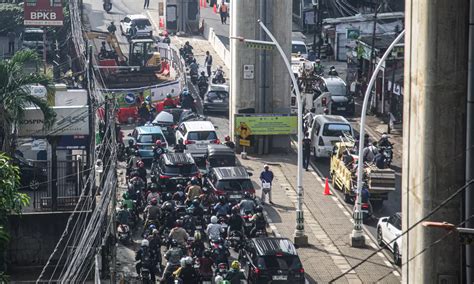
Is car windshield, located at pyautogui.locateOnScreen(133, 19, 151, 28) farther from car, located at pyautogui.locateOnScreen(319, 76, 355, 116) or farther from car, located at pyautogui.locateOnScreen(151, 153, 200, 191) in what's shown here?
car, located at pyautogui.locateOnScreen(151, 153, 200, 191)

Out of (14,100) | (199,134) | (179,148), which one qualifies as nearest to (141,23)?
(199,134)

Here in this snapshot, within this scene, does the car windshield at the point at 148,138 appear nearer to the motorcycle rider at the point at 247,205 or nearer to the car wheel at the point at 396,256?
the motorcycle rider at the point at 247,205

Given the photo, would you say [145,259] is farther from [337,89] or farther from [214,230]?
[337,89]

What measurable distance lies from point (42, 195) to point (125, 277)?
19.4ft

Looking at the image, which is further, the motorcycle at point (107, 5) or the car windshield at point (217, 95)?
the motorcycle at point (107, 5)

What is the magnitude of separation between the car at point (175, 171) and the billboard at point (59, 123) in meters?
3.93

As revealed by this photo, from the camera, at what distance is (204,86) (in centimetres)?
6781

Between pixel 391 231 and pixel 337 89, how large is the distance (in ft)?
79.4

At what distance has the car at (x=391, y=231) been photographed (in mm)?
37625

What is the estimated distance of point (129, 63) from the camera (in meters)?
74.0

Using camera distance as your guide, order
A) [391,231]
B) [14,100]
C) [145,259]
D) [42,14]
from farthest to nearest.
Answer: [42,14] → [14,100] → [391,231] → [145,259]

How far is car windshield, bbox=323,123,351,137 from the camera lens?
2069 inches

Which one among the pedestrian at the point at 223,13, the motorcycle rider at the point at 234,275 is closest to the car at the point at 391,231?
the motorcycle rider at the point at 234,275

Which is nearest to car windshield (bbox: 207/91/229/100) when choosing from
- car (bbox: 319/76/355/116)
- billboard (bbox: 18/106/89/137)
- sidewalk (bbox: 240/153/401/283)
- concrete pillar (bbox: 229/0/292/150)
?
car (bbox: 319/76/355/116)
